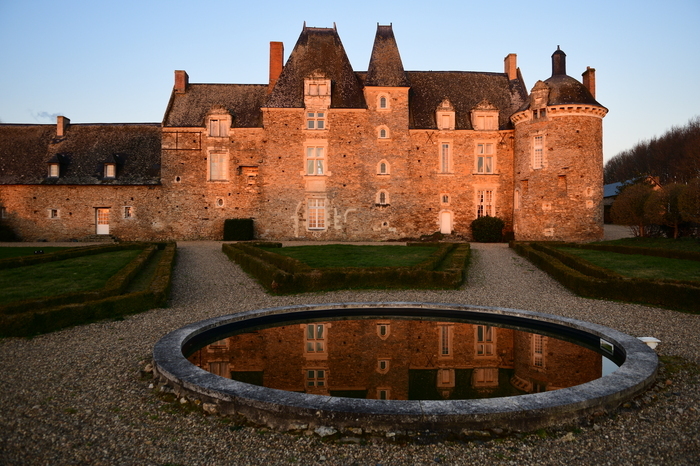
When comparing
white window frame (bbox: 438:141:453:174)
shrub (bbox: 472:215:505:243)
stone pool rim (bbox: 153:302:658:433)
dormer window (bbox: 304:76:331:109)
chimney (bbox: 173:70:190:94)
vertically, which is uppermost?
chimney (bbox: 173:70:190:94)

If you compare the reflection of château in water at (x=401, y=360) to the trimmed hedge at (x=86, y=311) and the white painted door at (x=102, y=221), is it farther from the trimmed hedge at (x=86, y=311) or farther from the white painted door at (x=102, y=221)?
the white painted door at (x=102, y=221)

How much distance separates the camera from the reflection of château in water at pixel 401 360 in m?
5.82

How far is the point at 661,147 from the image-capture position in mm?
53594

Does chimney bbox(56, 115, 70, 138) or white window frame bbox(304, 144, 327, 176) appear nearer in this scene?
white window frame bbox(304, 144, 327, 176)

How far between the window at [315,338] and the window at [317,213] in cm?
1914

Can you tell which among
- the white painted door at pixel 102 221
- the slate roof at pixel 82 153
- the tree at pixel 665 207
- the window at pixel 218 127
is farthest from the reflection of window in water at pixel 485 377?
the white painted door at pixel 102 221

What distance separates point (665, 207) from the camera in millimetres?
22016

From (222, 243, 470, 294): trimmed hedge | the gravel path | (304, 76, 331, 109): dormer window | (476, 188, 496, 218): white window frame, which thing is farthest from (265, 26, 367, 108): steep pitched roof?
the gravel path

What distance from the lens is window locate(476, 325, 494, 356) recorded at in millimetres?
7328

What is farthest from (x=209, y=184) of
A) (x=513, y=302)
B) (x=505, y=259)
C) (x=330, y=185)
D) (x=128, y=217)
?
(x=513, y=302)

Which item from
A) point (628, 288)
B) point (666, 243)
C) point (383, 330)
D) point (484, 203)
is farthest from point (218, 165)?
point (666, 243)

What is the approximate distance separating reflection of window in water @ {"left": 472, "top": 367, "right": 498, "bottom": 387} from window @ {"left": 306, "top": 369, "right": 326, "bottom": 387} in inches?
75.3

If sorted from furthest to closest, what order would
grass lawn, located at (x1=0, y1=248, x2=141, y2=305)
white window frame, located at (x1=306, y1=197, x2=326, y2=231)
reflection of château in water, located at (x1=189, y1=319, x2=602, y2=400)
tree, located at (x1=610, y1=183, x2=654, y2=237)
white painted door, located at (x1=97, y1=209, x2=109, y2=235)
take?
white painted door, located at (x1=97, y1=209, x2=109, y2=235) → white window frame, located at (x1=306, y1=197, x2=326, y2=231) → tree, located at (x1=610, y1=183, x2=654, y2=237) → grass lawn, located at (x1=0, y1=248, x2=141, y2=305) → reflection of château in water, located at (x1=189, y1=319, x2=602, y2=400)

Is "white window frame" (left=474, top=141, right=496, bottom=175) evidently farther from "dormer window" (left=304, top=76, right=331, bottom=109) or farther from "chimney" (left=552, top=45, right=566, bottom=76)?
"dormer window" (left=304, top=76, right=331, bottom=109)
